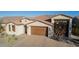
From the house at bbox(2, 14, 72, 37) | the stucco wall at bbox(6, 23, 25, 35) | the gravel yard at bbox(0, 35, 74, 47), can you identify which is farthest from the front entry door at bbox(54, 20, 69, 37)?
the stucco wall at bbox(6, 23, 25, 35)

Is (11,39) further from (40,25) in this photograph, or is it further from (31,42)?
(40,25)

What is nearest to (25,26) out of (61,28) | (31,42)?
(31,42)

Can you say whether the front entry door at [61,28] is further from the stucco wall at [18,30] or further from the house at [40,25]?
the stucco wall at [18,30]

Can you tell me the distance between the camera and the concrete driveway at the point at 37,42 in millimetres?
1982

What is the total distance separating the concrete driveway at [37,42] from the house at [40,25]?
0.17ft

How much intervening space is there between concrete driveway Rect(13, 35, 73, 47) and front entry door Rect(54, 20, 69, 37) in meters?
0.10

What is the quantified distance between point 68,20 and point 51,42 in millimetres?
316

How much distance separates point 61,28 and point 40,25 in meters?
0.24

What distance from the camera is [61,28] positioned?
6.49 ft
